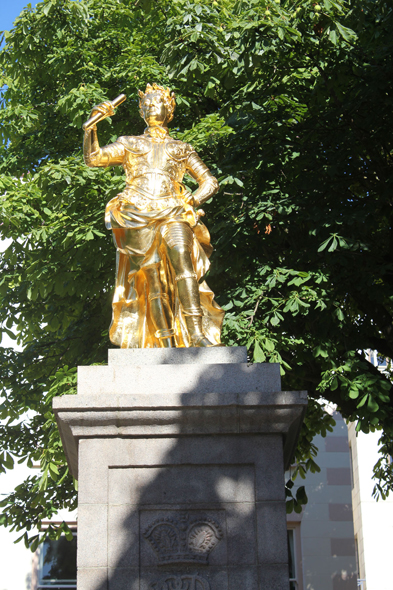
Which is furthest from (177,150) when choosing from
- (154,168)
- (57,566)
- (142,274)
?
(57,566)

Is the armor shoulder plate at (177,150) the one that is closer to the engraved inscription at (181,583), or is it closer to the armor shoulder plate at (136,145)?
the armor shoulder plate at (136,145)

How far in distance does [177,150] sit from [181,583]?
377 cm

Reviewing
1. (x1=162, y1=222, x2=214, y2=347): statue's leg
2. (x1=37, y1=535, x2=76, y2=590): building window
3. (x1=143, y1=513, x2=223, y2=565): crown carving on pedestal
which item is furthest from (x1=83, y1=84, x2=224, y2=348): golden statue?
(x1=37, y1=535, x2=76, y2=590): building window

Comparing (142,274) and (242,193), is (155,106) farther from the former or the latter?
(242,193)

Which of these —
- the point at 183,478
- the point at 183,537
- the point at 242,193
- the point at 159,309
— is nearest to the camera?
the point at 183,537

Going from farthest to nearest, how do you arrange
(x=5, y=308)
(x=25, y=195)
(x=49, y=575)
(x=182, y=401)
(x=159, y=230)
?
(x=49, y=575) → (x=5, y=308) → (x=25, y=195) → (x=159, y=230) → (x=182, y=401)

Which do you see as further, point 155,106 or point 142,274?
point 155,106

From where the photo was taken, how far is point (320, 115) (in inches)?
422

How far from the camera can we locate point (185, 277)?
6879 mm

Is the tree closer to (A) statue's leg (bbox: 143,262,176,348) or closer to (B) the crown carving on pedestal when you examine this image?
(A) statue's leg (bbox: 143,262,176,348)

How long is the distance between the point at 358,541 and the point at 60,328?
1321 centimetres

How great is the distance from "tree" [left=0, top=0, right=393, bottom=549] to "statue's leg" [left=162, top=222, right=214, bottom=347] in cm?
284

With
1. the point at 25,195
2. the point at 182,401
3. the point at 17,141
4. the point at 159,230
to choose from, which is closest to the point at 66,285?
the point at 25,195

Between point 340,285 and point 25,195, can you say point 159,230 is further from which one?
point 25,195
